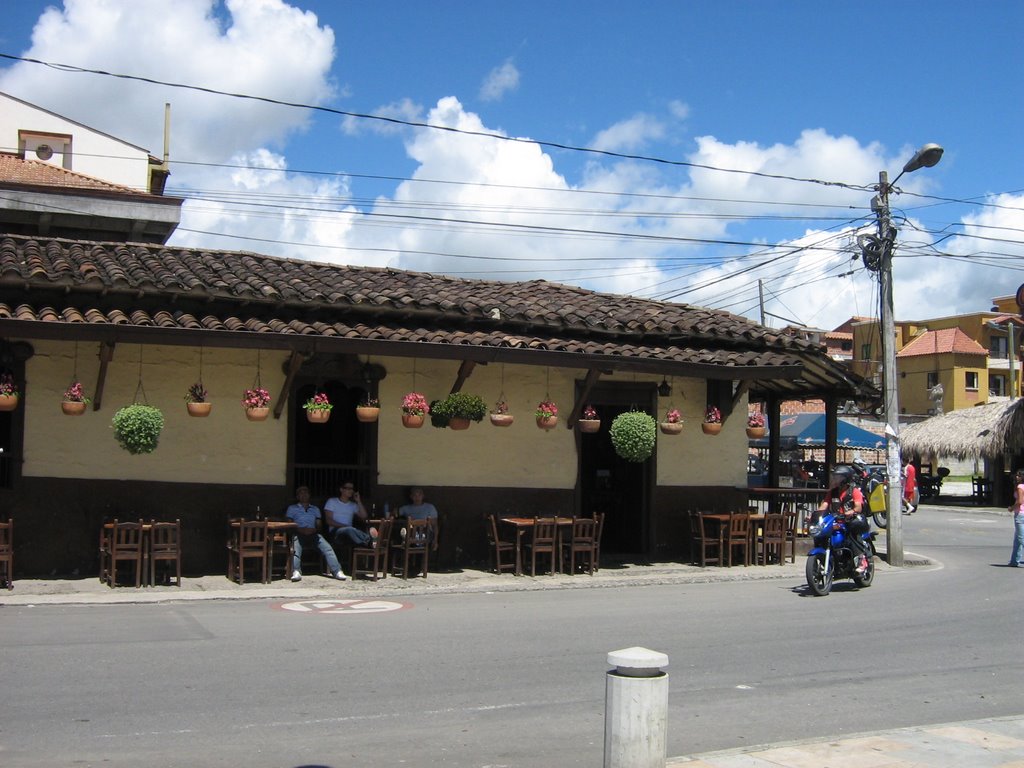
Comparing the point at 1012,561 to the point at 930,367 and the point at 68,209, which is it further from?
the point at 930,367

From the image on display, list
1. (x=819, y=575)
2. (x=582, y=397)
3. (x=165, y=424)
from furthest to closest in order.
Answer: (x=582, y=397) → (x=165, y=424) → (x=819, y=575)

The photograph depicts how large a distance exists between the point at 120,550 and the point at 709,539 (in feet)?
29.5

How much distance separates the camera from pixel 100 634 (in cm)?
990

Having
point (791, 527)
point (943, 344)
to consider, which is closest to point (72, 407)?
point (791, 527)

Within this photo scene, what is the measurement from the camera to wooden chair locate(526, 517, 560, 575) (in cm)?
1519

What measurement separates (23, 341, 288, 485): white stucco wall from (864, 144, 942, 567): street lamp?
10.2 metres

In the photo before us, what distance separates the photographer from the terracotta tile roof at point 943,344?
64688 mm

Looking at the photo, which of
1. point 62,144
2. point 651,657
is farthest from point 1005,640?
point 62,144

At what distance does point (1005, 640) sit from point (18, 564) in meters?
11.9

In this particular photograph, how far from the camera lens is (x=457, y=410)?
1475 centimetres

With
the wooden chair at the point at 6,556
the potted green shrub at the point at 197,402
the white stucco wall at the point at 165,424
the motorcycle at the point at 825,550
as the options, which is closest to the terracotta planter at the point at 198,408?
the potted green shrub at the point at 197,402

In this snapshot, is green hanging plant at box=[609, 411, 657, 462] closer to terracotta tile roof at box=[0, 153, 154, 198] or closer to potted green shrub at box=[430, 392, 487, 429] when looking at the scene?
potted green shrub at box=[430, 392, 487, 429]

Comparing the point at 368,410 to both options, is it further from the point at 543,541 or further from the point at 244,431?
the point at 543,541

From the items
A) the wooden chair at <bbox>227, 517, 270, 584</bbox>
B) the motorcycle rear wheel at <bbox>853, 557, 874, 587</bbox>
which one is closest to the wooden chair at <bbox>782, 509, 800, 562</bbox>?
the motorcycle rear wheel at <bbox>853, 557, 874, 587</bbox>
